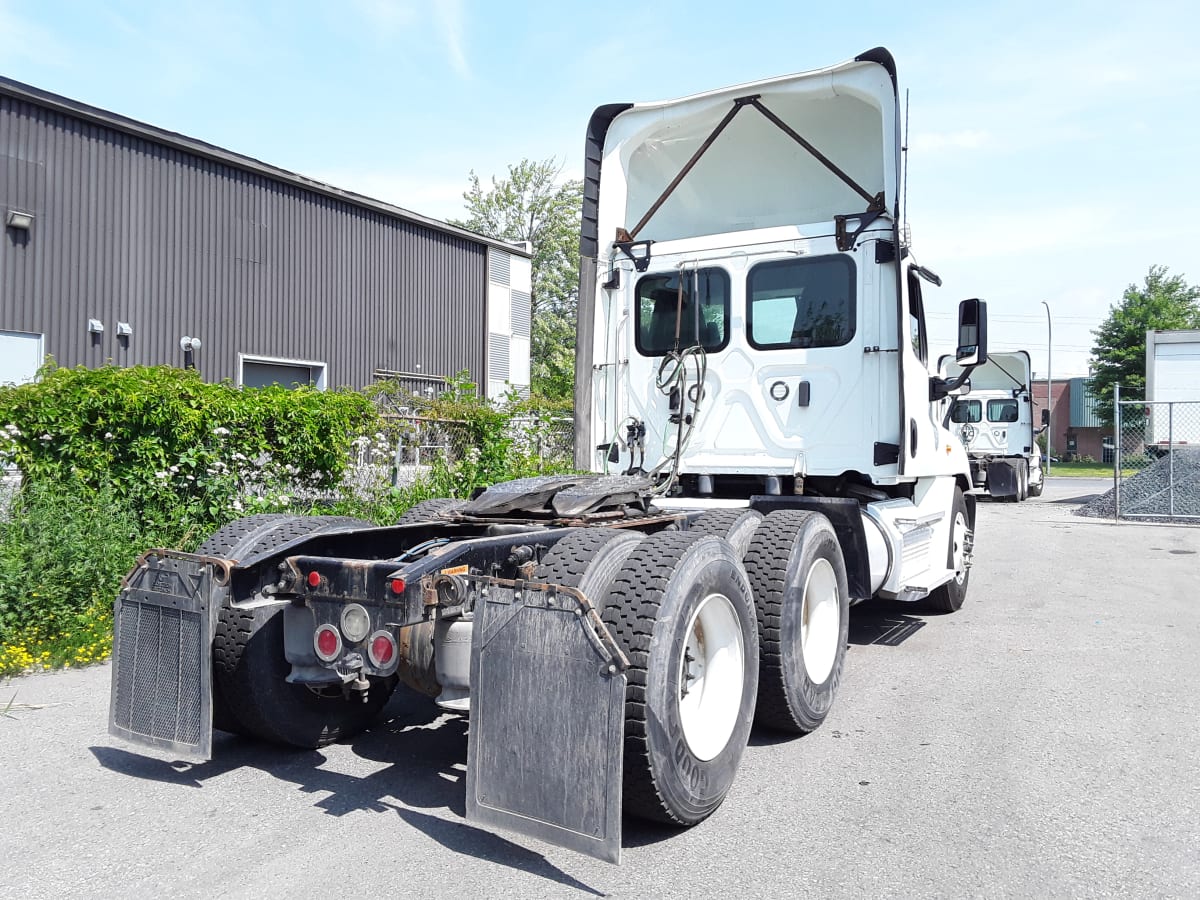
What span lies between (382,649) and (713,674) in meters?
1.38

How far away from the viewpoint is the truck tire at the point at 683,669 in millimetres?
3061

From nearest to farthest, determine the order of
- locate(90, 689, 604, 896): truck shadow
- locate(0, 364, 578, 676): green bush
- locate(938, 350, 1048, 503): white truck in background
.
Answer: locate(90, 689, 604, 896): truck shadow, locate(0, 364, 578, 676): green bush, locate(938, 350, 1048, 503): white truck in background

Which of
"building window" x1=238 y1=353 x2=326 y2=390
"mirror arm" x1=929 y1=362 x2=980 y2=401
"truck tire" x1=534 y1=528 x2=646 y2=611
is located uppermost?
"building window" x1=238 y1=353 x2=326 y2=390

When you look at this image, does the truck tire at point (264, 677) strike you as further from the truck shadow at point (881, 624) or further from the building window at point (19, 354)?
the building window at point (19, 354)

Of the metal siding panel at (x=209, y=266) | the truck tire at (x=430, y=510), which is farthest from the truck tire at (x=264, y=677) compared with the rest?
the metal siding panel at (x=209, y=266)

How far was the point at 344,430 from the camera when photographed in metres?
8.21

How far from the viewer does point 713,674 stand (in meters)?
3.73

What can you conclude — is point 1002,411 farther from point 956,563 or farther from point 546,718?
point 546,718

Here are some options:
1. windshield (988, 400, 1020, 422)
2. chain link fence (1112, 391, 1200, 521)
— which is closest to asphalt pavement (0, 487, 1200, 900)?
chain link fence (1112, 391, 1200, 521)

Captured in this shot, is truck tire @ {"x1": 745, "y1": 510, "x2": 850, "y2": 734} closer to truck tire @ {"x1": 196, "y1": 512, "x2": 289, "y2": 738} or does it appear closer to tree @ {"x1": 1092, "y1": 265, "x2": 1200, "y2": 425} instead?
truck tire @ {"x1": 196, "y1": 512, "x2": 289, "y2": 738}

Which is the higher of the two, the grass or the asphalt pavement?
the grass

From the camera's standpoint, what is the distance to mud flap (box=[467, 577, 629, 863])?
286 centimetres

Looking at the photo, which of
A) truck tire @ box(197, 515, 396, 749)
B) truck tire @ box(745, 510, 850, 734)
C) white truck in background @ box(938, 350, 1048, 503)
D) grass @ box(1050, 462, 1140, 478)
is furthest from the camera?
grass @ box(1050, 462, 1140, 478)

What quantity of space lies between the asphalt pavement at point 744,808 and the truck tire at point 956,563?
177cm
